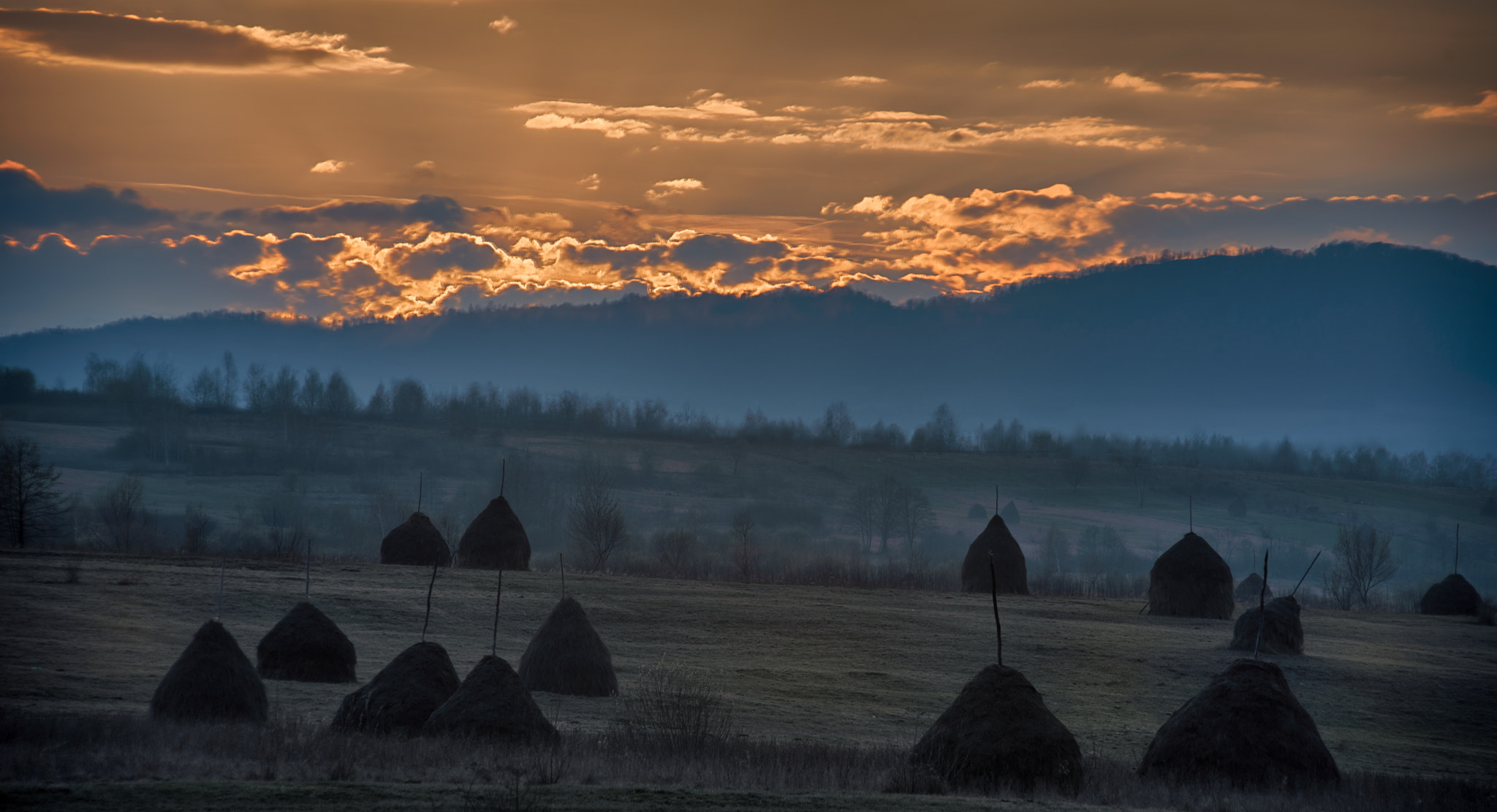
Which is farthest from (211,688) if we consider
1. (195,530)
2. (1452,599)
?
(1452,599)

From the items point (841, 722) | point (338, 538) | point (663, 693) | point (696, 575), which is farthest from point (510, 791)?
point (338, 538)

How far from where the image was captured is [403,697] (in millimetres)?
18719

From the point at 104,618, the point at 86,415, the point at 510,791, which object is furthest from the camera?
the point at 86,415

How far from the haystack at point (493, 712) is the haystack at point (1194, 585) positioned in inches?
1367

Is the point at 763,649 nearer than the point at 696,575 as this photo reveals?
Yes

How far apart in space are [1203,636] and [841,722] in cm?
A: 2124

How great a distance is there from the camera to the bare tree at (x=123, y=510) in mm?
67125

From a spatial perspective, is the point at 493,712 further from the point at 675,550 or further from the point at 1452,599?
the point at 675,550

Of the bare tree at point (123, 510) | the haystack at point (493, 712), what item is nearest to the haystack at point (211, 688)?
the haystack at point (493, 712)

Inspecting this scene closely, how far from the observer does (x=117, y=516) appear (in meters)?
73.7

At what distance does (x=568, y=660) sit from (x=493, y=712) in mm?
7023

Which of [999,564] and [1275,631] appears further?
[999,564]

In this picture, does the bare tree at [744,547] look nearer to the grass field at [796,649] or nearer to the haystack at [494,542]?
the haystack at [494,542]

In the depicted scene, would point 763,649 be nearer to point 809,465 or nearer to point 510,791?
point 510,791
